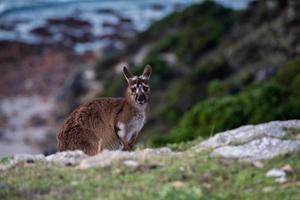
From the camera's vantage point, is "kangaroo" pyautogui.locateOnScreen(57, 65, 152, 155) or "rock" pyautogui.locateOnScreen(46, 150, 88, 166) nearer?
"rock" pyautogui.locateOnScreen(46, 150, 88, 166)

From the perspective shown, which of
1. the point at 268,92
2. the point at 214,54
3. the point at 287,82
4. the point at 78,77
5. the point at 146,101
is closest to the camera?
the point at 146,101

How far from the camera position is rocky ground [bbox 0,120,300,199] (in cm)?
905

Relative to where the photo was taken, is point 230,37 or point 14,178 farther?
point 230,37

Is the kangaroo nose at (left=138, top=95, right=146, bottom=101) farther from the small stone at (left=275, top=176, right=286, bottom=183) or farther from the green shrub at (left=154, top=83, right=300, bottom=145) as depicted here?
the green shrub at (left=154, top=83, right=300, bottom=145)

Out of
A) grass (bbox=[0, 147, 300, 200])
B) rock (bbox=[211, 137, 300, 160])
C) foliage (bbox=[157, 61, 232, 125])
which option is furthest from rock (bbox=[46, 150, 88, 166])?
foliage (bbox=[157, 61, 232, 125])

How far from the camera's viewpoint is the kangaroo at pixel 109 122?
12.9 meters

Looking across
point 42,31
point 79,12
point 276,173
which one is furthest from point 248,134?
point 79,12

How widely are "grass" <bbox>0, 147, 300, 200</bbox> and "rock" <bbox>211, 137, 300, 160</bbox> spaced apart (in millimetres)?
241

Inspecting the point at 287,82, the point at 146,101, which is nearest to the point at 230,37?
Answer: the point at 287,82

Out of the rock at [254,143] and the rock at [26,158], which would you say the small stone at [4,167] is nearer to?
the rock at [26,158]

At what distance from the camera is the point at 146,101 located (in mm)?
13547

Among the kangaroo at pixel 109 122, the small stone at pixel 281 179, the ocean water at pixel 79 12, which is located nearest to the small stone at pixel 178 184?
the small stone at pixel 281 179

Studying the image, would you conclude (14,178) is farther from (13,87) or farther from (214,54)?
(13,87)

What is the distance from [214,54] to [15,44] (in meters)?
19.7
